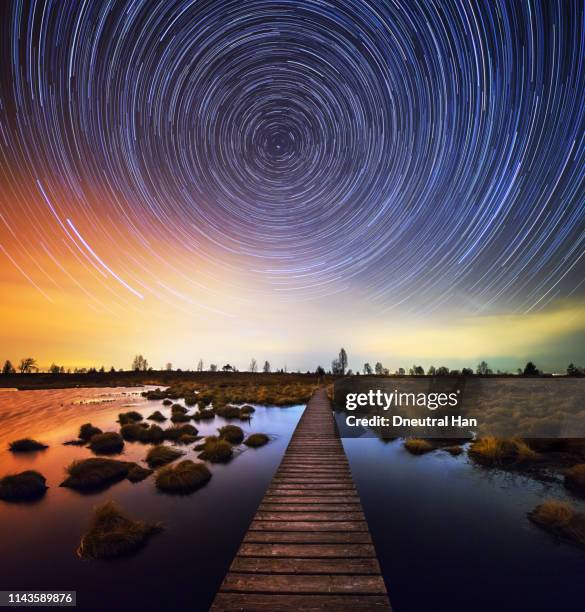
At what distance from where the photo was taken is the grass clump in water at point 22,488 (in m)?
13.5

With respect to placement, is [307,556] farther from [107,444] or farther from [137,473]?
[107,444]

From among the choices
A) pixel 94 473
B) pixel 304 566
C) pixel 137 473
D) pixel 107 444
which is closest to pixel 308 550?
pixel 304 566

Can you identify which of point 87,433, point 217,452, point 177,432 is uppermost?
point 177,432

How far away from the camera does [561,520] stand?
10.7 metres

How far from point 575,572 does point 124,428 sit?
2379 centimetres

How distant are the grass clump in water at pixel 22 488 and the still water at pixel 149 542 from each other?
0.45m

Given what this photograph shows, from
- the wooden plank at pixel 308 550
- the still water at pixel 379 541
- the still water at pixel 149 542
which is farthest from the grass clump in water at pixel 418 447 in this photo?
the wooden plank at pixel 308 550

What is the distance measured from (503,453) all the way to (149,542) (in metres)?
16.7

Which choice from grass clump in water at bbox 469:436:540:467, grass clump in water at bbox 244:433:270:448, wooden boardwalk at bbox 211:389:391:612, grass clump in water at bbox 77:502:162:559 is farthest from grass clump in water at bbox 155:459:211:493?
grass clump in water at bbox 469:436:540:467

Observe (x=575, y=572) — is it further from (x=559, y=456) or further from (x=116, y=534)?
(x=116, y=534)

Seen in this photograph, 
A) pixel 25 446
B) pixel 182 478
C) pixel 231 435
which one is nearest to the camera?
pixel 182 478

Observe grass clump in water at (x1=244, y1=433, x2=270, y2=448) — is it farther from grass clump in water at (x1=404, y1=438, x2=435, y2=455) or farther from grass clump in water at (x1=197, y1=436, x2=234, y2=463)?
grass clump in water at (x1=404, y1=438, x2=435, y2=455)

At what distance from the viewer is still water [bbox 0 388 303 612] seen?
335 inches

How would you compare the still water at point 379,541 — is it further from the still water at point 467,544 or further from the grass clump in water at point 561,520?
the grass clump in water at point 561,520
